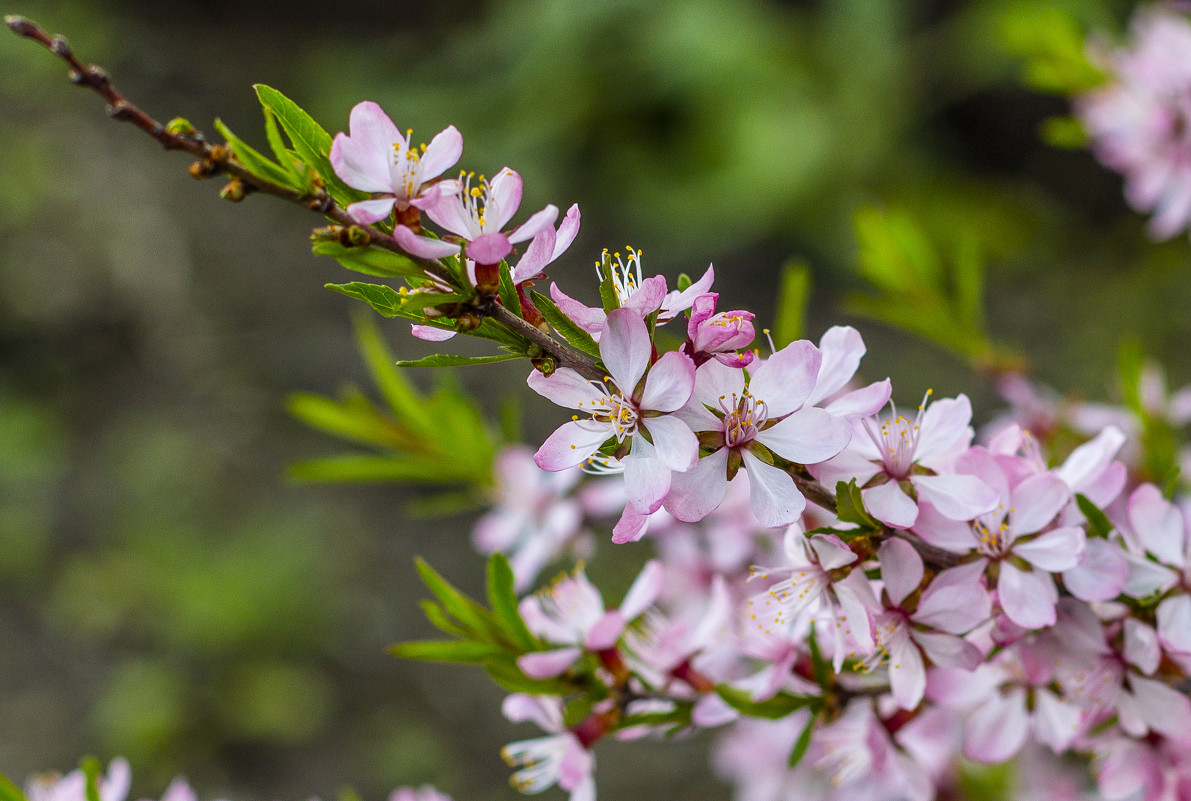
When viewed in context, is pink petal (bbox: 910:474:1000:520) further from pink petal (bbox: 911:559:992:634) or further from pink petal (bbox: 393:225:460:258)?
pink petal (bbox: 393:225:460:258)

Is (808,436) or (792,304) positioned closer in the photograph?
(808,436)

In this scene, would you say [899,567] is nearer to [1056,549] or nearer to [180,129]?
[1056,549]

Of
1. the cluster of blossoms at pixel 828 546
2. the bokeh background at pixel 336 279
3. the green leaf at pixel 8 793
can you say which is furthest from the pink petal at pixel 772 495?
the bokeh background at pixel 336 279

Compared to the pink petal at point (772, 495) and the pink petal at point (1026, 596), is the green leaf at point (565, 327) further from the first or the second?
the pink petal at point (1026, 596)

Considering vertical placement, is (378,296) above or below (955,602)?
above

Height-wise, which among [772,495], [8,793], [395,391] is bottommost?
[8,793]

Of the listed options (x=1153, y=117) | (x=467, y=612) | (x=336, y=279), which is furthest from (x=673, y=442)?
(x=336, y=279)

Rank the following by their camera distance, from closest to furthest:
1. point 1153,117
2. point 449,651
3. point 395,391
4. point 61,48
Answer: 1. point 61,48
2. point 449,651
3. point 395,391
4. point 1153,117

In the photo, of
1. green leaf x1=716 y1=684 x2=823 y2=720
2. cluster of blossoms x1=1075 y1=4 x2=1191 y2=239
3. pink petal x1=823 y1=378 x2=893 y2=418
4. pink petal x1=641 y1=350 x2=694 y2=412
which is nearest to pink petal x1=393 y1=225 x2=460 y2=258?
pink petal x1=641 y1=350 x2=694 y2=412
